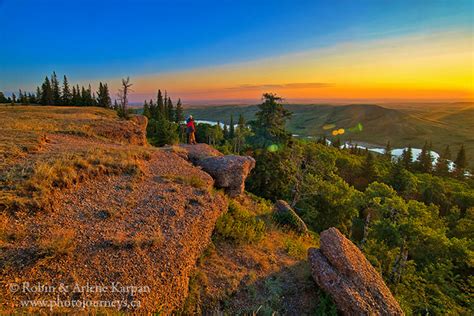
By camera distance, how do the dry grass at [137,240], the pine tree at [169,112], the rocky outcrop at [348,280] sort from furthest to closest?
the pine tree at [169,112], the rocky outcrop at [348,280], the dry grass at [137,240]

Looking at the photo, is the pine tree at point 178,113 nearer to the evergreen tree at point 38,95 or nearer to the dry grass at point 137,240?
the evergreen tree at point 38,95

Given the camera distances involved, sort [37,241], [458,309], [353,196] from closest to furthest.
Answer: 1. [37,241]
2. [458,309]
3. [353,196]

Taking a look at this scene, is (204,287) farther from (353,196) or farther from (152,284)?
(353,196)

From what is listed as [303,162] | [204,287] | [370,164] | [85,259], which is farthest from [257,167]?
[370,164]

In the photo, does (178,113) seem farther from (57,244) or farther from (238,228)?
(57,244)

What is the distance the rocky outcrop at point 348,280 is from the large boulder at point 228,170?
22.0ft

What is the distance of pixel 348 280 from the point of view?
7.21 metres

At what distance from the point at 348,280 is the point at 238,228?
4.30 meters

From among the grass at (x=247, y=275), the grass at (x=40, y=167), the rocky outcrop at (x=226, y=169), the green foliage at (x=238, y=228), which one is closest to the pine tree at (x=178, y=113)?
the rocky outcrop at (x=226, y=169)

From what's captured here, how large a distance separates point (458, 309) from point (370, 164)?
4121cm

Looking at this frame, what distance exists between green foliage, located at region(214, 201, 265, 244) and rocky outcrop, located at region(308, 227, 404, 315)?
8.68 ft

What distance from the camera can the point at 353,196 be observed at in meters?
28.1

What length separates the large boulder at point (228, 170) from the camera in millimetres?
13719

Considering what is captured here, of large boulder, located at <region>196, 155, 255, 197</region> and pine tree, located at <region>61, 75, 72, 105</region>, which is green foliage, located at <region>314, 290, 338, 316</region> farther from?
pine tree, located at <region>61, 75, 72, 105</region>
